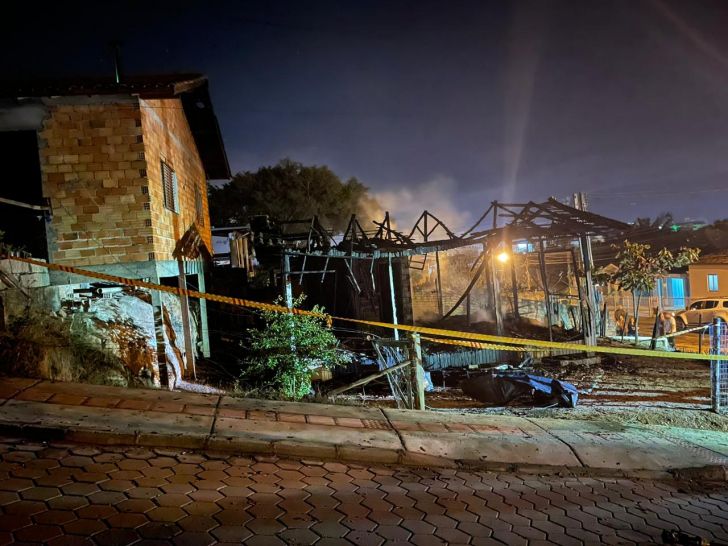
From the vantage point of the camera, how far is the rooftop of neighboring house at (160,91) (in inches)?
294

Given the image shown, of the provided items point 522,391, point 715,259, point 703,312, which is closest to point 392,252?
point 522,391

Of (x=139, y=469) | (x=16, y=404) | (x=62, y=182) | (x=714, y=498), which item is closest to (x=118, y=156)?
(x=62, y=182)

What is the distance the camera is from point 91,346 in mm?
6664

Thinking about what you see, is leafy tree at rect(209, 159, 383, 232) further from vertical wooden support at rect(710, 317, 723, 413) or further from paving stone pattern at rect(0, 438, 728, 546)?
paving stone pattern at rect(0, 438, 728, 546)

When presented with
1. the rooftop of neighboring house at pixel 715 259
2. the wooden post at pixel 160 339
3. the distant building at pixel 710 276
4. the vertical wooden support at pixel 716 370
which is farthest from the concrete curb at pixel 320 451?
the rooftop of neighboring house at pixel 715 259

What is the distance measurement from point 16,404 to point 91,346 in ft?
8.49

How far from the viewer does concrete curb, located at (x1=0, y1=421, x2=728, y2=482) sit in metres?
3.73

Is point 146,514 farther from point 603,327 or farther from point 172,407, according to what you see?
point 603,327

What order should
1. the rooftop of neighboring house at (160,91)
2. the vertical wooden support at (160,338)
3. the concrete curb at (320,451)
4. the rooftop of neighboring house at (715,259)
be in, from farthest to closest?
the rooftop of neighboring house at (715,259) < the vertical wooden support at (160,338) < the rooftop of neighboring house at (160,91) < the concrete curb at (320,451)

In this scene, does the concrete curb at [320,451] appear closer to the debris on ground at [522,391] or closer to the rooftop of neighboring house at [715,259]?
the debris on ground at [522,391]

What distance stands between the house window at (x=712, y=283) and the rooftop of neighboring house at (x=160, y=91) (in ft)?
87.7

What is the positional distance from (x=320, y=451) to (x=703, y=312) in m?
22.3

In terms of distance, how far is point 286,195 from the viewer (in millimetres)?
29953

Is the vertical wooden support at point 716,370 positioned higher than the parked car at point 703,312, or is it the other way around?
the vertical wooden support at point 716,370
